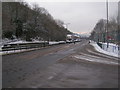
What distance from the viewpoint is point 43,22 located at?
264 ft

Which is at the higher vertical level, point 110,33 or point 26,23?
point 26,23

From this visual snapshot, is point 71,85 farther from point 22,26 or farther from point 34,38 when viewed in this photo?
point 34,38

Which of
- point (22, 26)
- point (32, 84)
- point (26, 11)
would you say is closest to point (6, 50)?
point (32, 84)

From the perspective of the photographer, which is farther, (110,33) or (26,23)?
(110,33)

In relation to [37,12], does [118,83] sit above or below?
below

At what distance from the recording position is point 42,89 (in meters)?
8.00

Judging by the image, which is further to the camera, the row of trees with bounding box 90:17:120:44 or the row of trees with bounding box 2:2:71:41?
the row of trees with bounding box 2:2:71:41

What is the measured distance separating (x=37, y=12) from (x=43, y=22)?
4.35m

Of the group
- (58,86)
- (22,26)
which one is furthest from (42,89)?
(22,26)

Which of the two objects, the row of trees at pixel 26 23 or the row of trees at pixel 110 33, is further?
the row of trees at pixel 26 23

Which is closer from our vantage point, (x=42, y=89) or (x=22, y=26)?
(x=42, y=89)

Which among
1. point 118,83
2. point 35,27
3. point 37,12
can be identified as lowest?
point 118,83

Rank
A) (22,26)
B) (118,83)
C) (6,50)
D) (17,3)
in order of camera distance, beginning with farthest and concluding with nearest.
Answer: (17,3), (22,26), (6,50), (118,83)

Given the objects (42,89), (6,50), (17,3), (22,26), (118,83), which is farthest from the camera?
(17,3)
